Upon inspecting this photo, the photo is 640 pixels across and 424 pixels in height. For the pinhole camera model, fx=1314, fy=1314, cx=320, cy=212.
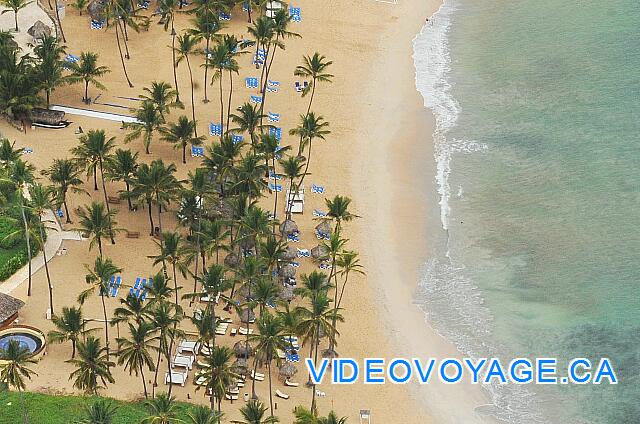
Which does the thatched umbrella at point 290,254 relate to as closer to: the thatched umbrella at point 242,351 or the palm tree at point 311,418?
the thatched umbrella at point 242,351

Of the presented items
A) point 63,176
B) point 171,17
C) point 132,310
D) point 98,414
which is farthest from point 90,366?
point 171,17

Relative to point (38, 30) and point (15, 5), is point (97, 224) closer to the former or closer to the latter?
point (38, 30)

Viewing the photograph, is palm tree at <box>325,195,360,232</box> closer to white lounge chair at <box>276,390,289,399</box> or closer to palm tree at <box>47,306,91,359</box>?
white lounge chair at <box>276,390,289,399</box>

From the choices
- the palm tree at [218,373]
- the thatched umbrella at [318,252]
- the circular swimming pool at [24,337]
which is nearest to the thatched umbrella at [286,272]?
the thatched umbrella at [318,252]

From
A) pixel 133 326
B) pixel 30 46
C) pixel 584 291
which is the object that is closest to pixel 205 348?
pixel 133 326

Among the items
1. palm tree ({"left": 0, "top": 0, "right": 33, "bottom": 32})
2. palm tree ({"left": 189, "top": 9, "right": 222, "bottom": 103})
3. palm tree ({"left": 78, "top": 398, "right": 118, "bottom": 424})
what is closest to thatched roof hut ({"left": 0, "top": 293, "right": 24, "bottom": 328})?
palm tree ({"left": 78, "top": 398, "right": 118, "bottom": 424})

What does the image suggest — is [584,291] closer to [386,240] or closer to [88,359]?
[386,240]
